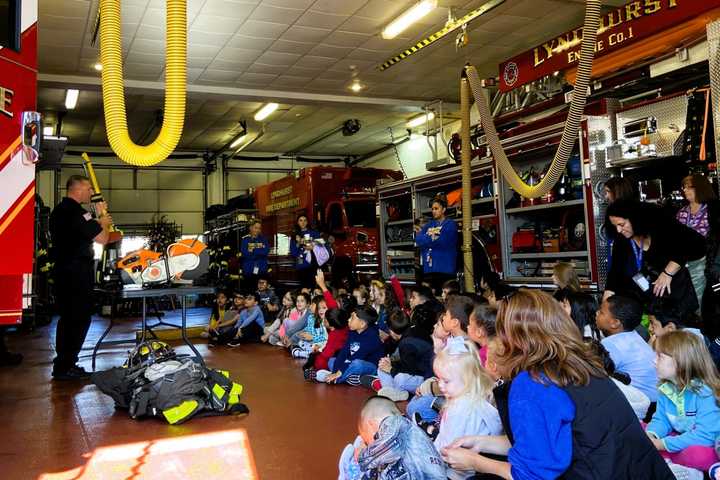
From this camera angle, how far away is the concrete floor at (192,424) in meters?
3.61

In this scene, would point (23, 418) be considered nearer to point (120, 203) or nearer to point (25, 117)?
point (25, 117)

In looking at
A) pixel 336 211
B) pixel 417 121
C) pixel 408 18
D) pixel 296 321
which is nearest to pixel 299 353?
pixel 296 321

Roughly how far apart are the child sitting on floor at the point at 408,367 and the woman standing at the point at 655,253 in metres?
1.58

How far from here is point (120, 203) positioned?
20219 millimetres

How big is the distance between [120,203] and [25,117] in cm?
1822

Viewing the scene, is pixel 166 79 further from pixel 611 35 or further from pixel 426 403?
pixel 611 35

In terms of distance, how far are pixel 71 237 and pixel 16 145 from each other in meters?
3.06

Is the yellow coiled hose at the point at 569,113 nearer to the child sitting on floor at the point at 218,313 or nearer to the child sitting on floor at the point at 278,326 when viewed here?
the child sitting on floor at the point at 278,326

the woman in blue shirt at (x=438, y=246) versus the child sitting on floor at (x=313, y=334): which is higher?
the woman in blue shirt at (x=438, y=246)

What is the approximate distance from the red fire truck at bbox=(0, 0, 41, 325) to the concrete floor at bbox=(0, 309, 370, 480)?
48.0 inches

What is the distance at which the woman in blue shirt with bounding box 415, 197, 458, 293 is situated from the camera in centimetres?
804

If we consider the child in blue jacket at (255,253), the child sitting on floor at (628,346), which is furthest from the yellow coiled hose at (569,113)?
the child in blue jacket at (255,253)

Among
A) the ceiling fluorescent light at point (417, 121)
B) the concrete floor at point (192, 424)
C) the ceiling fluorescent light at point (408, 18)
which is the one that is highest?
the ceiling fluorescent light at point (417, 121)

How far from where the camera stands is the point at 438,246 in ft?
26.7
